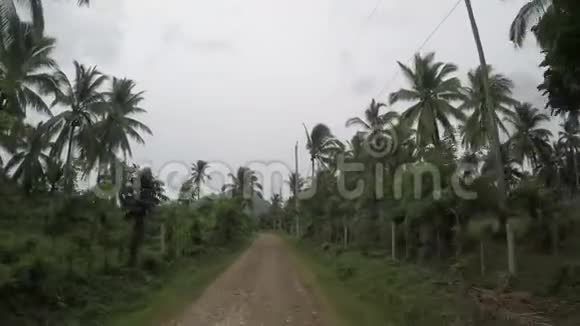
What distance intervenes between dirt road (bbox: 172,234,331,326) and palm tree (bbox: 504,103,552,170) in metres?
30.6

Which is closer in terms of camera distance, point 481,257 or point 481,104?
point 481,257

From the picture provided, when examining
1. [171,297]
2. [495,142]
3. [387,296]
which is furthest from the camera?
[495,142]

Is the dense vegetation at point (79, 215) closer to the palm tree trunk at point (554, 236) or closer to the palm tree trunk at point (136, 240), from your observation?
the palm tree trunk at point (136, 240)

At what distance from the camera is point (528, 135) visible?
38.3 meters

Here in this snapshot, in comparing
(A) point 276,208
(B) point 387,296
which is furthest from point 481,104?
(A) point 276,208

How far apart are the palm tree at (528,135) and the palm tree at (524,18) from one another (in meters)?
28.7

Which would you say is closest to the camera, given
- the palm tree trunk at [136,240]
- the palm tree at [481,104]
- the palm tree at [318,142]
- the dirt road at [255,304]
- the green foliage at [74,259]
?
the green foliage at [74,259]

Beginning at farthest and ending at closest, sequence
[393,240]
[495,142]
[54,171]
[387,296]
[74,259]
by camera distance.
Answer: [54,171]
[393,240]
[495,142]
[74,259]
[387,296]

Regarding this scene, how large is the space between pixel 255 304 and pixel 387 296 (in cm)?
274

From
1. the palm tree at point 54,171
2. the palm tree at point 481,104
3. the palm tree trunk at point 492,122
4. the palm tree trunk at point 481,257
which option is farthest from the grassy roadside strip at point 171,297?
the palm tree at point 481,104

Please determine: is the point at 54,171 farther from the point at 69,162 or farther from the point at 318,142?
the point at 318,142

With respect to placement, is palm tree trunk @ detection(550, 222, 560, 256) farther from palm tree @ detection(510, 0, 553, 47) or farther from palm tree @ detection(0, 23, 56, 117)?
palm tree @ detection(0, 23, 56, 117)

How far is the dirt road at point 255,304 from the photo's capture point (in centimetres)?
808

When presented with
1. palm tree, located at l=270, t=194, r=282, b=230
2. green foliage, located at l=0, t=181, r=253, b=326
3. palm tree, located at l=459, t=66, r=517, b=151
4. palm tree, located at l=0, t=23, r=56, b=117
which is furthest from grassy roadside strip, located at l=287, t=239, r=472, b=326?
palm tree, located at l=270, t=194, r=282, b=230
